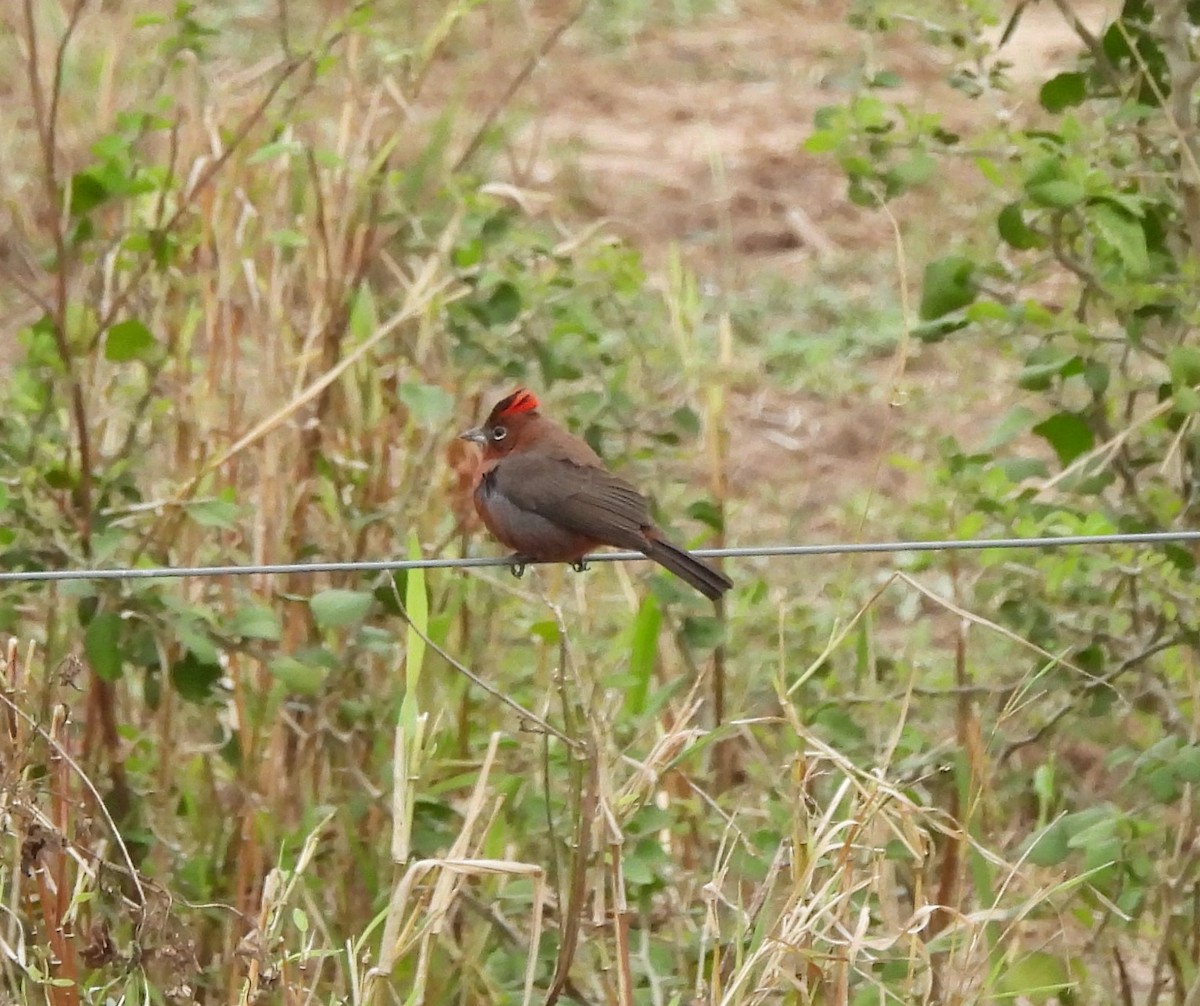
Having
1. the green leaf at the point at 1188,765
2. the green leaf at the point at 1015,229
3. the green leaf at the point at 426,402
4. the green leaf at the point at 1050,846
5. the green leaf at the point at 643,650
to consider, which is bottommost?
the green leaf at the point at 643,650

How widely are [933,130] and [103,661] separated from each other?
184 cm

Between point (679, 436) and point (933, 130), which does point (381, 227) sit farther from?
point (933, 130)

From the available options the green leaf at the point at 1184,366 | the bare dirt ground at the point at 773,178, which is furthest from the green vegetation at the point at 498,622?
the bare dirt ground at the point at 773,178

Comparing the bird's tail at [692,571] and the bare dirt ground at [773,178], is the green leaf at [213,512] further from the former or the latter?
the bare dirt ground at [773,178]

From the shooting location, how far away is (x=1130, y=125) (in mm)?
4008

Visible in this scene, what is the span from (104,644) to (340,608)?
0.44m

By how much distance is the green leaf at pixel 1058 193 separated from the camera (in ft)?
12.0

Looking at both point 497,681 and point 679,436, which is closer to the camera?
point 679,436

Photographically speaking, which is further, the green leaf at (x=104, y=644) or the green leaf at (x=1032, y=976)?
the green leaf at (x=104, y=644)

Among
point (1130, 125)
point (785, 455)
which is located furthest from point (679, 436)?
point (785, 455)

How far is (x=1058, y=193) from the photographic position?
3.67m

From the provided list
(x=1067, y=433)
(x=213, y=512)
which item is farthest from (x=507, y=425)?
(x=1067, y=433)

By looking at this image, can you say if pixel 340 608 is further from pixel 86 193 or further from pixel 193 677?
pixel 86 193

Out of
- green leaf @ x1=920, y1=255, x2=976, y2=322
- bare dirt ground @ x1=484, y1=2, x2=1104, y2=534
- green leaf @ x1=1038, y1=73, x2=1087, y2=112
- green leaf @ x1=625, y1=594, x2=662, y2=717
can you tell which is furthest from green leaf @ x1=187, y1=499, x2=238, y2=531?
bare dirt ground @ x1=484, y1=2, x2=1104, y2=534
